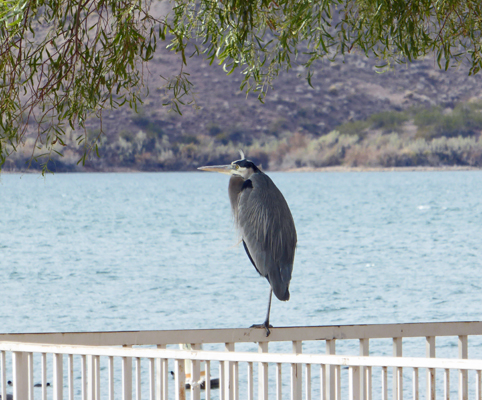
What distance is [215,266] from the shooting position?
109ft

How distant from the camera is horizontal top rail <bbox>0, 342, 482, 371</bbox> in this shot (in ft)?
6.33

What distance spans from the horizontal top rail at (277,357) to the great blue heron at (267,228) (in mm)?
1878

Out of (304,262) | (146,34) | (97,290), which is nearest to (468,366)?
(146,34)

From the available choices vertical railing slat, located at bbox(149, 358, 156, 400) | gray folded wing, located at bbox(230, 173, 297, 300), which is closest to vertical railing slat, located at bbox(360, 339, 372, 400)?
vertical railing slat, located at bbox(149, 358, 156, 400)

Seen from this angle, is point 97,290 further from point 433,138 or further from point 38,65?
point 433,138

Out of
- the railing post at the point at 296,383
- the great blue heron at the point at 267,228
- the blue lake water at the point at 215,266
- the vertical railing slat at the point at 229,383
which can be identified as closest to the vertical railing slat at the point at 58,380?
the vertical railing slat at the point at 229,383

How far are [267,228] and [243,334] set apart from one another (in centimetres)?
113

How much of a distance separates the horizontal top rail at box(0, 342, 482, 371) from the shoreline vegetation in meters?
54.9

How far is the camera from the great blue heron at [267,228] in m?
3.99

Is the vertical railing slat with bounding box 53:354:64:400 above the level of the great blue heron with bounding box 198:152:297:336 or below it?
below

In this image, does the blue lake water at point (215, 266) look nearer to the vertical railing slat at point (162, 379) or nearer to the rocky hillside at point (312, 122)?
the vertical railing slat at point (162, 379)

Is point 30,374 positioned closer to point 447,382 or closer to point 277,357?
point 277,357

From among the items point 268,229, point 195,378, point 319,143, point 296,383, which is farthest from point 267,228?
point 319,143

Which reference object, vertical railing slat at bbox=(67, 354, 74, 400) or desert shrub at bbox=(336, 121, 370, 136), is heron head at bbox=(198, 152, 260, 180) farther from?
desert shrub at bbox=(336, 121, 370, 136)
